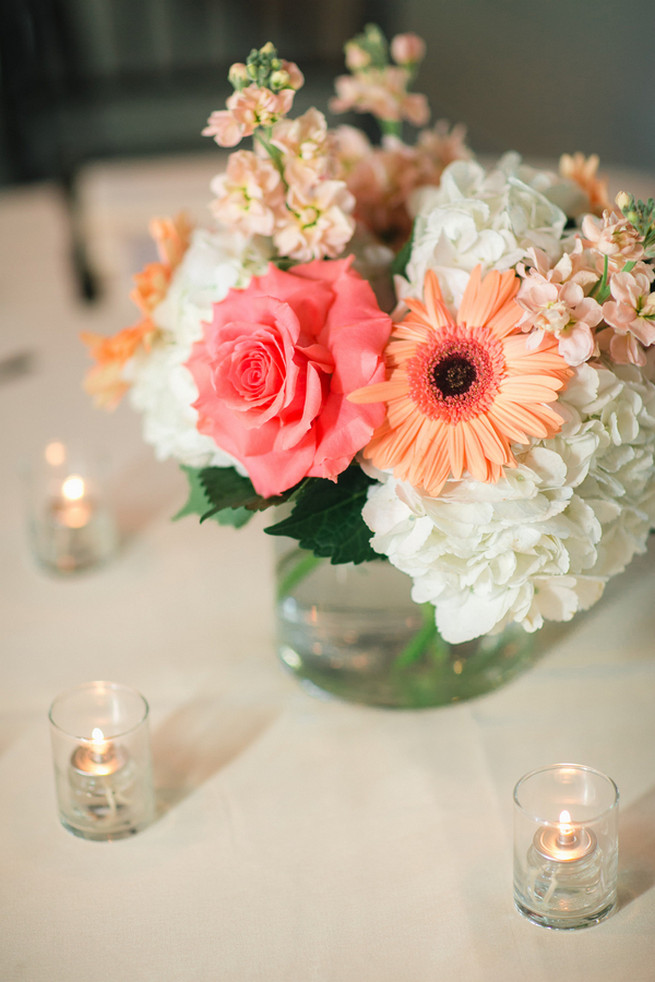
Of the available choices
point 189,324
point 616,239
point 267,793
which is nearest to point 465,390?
point 616,239

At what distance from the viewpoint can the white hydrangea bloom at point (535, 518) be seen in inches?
22.5

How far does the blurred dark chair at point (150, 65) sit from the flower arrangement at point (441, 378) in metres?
2.05

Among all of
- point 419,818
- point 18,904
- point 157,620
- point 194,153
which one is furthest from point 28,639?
point 194,153

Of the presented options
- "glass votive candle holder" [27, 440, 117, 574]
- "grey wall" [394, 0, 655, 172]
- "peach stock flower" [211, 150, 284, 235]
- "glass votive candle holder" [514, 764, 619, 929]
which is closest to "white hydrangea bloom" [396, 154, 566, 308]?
"peach stock flower" [211, 150, 284, 235]

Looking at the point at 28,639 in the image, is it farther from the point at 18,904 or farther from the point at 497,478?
the point at 497,478

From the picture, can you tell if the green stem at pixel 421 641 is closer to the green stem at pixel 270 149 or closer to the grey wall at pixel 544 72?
the green stem at pixel 270 149

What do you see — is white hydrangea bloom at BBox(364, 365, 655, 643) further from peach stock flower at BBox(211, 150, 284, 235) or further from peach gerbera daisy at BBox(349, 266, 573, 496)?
peach stock flower at BBox(211, 150, 284, 235)

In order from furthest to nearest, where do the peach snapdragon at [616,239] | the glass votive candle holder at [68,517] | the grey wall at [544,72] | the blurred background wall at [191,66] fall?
the blurred background wall at [191,66] → the grey wall at [544,72] → the glass votive candle holder at [68,517] → the peach snapdragon at [616,239]

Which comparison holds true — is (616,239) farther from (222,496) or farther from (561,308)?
(222,496)

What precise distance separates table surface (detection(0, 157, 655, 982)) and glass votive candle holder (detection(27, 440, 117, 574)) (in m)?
0.02

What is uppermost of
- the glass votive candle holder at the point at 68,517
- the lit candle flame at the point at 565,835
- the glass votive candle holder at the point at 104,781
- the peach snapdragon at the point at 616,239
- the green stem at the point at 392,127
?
the peach snapdragon at the point at 616,239

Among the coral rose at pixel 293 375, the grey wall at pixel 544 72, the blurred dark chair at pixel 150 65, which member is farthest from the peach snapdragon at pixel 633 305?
the blurred dark chair at pixel 150 65

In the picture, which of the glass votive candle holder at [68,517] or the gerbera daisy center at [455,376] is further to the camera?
the glass votive candle holder at [68,517]

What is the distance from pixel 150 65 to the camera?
8.46 feet
